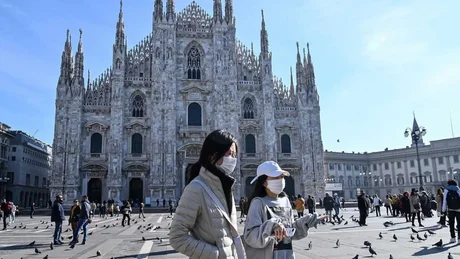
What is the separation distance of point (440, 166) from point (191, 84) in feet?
149

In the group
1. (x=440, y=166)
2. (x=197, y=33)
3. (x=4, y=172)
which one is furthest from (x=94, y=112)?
(x=440, y=166)

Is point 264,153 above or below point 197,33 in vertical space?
below

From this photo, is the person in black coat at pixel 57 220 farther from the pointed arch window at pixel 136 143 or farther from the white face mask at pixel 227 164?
the pointed arch window at pixel 136 143

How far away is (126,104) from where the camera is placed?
37625mm

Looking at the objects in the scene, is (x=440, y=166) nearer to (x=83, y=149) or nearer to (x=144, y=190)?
(x=144, y=190)

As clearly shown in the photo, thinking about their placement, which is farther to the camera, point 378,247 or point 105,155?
point 105,155

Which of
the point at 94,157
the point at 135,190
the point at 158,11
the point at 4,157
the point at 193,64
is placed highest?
the point at 158,11

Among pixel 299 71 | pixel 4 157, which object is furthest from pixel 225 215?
pixel 4 157

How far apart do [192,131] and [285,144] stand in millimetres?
10423

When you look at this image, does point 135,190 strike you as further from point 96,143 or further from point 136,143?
point 96,143

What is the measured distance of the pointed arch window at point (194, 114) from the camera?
1533 inches

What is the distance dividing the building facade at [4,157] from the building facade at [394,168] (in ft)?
152

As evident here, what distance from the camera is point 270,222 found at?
11.3 feet

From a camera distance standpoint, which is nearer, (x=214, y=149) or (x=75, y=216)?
(x=214, y=149)
